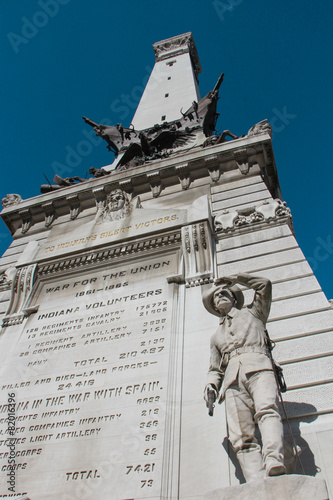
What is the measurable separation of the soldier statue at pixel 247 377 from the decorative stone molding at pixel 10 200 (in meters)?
11.5

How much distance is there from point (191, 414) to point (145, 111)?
23.3m

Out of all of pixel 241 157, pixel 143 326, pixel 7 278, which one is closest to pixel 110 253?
pixel 143 326

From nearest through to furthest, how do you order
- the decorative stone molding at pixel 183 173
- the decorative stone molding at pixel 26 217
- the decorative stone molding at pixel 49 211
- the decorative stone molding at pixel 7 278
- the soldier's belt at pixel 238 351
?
the soldier's belt at pixel 238 351 → the decorative stone molding at pixel 7 278 → the decorative stone molding at pixel 183 173 → the decorative stone molding at pixel 49 211 → the decorative stone molding at pixel 26 217

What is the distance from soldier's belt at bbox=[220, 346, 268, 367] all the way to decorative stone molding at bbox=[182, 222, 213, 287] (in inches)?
136

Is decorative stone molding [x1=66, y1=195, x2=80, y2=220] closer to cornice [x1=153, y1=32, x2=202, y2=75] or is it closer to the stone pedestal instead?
the stone pedestal

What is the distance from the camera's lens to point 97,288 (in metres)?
11.1

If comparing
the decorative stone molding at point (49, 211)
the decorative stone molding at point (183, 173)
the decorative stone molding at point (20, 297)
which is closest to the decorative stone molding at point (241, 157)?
the decorative stone molding at point (183, 173)

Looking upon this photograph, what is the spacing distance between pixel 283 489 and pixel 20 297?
354 inches

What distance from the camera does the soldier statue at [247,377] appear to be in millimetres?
5203

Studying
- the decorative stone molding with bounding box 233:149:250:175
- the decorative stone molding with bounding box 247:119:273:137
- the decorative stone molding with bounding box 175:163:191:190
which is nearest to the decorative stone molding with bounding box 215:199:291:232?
the decorative stone molding with bounding box 233:149:250:175

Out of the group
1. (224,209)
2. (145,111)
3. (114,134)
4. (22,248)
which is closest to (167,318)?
(224,209)

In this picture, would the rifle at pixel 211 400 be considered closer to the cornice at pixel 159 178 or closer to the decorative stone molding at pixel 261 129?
the cornice at pixel 159 178

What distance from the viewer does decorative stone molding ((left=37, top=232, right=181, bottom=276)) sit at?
11.5 m

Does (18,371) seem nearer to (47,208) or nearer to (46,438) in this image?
(46,438)
